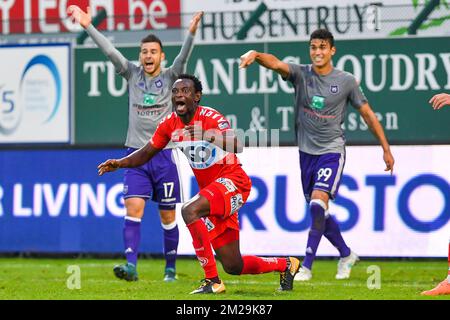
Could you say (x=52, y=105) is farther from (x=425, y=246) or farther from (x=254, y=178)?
(x=425, y=246)

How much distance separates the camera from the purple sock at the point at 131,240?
39.2ft

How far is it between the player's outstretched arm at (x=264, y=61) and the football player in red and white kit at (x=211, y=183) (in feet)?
1.57

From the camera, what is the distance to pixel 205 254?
10.1 metres

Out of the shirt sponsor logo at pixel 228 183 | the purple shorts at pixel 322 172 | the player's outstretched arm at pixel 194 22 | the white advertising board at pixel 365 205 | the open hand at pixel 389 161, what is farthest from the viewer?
the white advertising board at pixel 365 205

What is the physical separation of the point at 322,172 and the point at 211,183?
2.18 meters

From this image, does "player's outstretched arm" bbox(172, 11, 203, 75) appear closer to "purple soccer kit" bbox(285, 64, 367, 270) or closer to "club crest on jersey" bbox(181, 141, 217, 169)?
"purple soccer kit" bbox(285, 64, 367, 270)

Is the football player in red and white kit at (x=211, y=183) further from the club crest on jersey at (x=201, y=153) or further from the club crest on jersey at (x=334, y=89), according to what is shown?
the club crest on jersey at (x=334, y=89)

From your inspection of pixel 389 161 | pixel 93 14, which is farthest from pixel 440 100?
pixel 93 14

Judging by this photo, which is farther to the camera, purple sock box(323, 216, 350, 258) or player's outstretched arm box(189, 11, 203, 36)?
purple sock box(323, 216, 350, 258)

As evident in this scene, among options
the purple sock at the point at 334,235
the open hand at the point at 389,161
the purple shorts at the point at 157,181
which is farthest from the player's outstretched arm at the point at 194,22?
the purple sock at the point at 334,235

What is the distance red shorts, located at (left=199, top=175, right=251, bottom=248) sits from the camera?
33.2 ft

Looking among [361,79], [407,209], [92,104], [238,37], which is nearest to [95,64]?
[92,104]

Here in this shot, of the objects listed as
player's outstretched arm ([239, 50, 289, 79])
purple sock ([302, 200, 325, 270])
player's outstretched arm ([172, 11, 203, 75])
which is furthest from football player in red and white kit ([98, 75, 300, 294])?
player's outstretched arm ([172, 11, 203, 75])

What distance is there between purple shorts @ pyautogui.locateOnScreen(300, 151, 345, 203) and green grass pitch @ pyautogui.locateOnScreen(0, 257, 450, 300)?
35.7 inches
